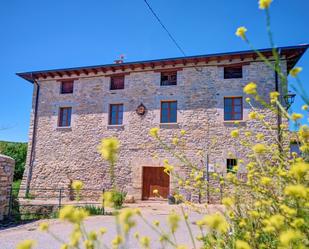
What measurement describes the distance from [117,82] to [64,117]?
3109 millimetres

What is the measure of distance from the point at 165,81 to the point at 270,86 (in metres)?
4.36

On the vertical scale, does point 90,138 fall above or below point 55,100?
below

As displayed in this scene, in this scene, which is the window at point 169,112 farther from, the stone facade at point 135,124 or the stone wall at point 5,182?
the stone wall at point 5,182

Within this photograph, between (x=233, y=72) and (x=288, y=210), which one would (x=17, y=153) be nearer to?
(x=233, y=72)

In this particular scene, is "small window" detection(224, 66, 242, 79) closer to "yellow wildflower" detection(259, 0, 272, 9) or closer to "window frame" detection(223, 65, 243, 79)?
"window frame" detection(223, 65, 243, 79)

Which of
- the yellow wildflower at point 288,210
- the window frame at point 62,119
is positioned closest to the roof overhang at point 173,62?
the window frame at point 62,119

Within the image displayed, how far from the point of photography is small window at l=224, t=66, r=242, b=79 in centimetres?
1137

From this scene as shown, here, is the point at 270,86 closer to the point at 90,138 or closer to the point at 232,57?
the point at 232,57

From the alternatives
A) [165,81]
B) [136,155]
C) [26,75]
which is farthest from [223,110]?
[26,75]

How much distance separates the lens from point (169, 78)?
12.2 m

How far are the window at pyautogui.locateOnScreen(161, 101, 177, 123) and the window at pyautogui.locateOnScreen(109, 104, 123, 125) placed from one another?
1.98 m

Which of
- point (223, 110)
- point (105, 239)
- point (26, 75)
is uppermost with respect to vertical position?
point (26, 75)

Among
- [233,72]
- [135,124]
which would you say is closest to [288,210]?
[135,124]

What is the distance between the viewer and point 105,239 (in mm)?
4652
